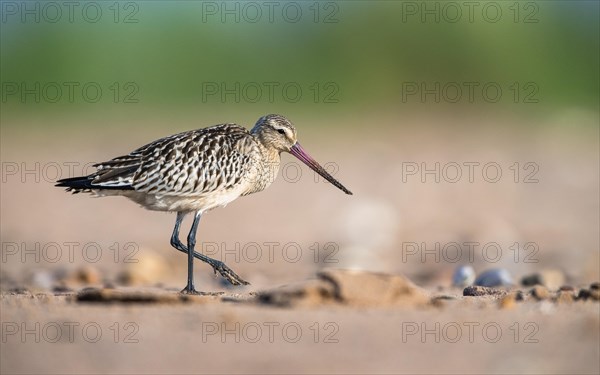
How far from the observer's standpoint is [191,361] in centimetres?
547

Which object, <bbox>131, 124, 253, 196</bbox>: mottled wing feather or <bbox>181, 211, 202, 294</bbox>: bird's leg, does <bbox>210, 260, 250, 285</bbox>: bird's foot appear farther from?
<bbox>131, 124, 253, 196</bbox>: mottled wing feather

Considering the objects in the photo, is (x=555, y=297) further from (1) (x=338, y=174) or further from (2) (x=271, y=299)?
(1) (x=338, y=174)

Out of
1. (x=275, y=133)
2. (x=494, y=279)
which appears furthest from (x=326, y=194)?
(x=494, y=279)

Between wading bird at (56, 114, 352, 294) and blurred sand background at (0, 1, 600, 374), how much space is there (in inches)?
29.6

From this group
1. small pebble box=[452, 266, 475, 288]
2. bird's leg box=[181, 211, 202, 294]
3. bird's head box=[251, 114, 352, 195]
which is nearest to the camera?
bird's leg box=[181, 211, 202, 294]

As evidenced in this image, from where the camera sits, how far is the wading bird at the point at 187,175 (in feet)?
28.9

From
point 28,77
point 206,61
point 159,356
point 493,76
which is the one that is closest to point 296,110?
point 206,61

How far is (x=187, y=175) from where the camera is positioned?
889cm

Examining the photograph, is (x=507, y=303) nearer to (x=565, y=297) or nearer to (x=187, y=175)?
(x=565, y=297)

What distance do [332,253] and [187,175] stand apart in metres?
3.41

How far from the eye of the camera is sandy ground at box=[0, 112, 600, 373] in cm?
560

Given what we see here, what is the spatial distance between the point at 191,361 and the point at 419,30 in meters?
22.4

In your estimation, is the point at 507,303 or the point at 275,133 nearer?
the point at 507,303

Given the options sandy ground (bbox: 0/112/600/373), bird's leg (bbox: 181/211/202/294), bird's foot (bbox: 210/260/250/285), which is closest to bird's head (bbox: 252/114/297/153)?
bird's leg (bbox: 181/211/202/294)
